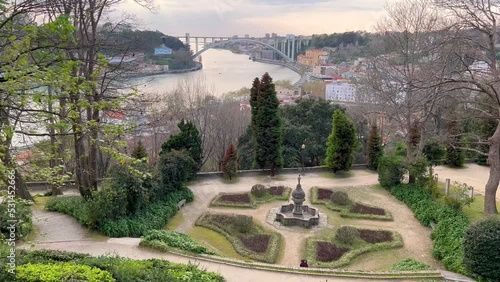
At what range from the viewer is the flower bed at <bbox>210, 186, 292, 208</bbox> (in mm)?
16469

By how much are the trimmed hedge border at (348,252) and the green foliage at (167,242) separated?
3.02 meters

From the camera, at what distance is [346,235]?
13.2m

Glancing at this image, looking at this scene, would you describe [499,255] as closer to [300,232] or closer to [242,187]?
[300,232]

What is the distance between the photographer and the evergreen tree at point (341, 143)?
20.0 metres

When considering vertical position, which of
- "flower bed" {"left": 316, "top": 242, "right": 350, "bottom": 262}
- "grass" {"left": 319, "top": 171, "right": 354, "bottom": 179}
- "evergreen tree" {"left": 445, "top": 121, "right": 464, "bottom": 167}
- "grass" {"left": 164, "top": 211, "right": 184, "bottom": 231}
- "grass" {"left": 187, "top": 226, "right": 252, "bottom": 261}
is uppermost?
"evergreen tree" {"left": 445, "top": 121, "right": 464, "bottom": 167}

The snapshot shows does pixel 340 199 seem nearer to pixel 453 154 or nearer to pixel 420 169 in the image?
pixel 420 169

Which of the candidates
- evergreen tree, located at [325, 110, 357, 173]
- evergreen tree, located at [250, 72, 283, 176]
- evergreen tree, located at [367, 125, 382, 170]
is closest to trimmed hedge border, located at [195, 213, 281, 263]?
evergreen tree, located at [250, 72, 283, 176]

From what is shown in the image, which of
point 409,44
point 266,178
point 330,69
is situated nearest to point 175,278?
point 266,178

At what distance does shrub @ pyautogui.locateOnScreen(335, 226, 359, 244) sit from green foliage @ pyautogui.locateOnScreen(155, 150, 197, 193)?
6.62 metres

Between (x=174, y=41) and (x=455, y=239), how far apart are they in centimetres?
3946

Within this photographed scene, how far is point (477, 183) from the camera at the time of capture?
18234 mm

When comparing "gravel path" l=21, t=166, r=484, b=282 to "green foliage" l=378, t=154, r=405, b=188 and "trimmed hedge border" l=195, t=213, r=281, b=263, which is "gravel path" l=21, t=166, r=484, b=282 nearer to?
"trimmed hedge border" l=195, t=213, r=281, b=263

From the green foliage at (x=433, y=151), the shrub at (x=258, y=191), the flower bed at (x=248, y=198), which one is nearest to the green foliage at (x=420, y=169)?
the green foliage at (x=433, y=151)

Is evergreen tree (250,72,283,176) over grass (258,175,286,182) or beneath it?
over
